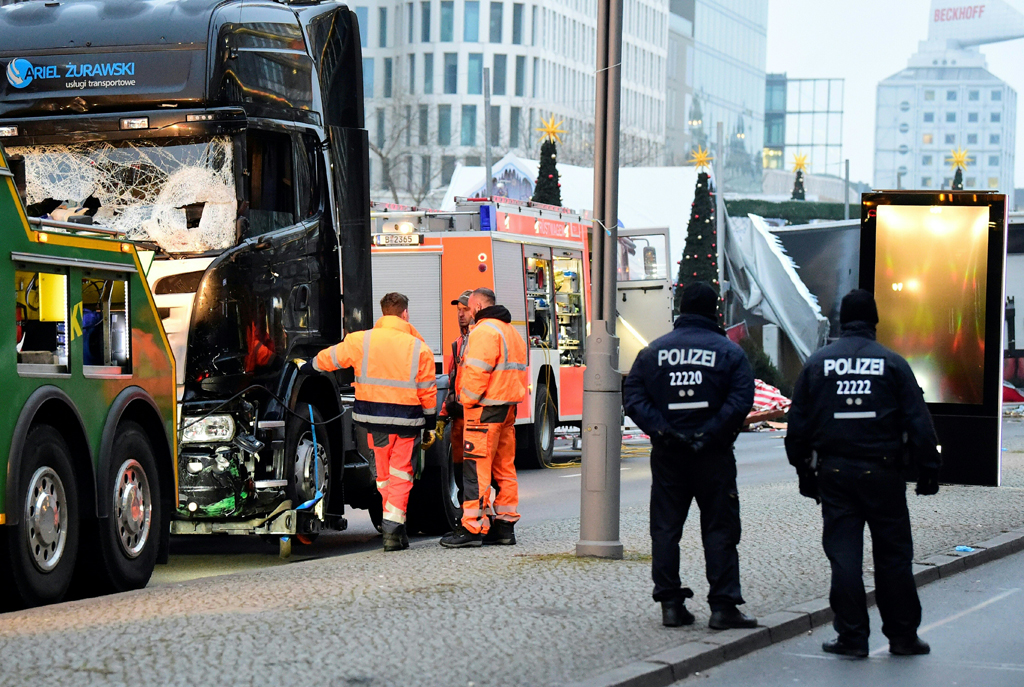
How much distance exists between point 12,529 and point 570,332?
1345 cm

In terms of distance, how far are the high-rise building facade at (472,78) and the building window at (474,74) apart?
0.06 m

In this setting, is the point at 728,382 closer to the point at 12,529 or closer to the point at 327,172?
the point at 12,529

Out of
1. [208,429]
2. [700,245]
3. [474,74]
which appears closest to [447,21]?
[474,74]

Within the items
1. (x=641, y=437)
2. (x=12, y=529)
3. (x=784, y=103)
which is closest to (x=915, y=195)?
(x=12, y=529)

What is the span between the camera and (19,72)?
10180 millimetres

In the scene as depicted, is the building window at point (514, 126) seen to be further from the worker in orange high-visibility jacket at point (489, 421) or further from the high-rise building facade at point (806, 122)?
the worker in orange high-visibility jacket at point (489, 421)

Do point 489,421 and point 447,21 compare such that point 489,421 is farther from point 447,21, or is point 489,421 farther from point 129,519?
point 447,21

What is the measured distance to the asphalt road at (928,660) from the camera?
22.8 ft

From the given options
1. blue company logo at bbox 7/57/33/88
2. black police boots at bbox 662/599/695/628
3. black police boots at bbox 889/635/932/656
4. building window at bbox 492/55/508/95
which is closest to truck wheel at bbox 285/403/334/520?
blue company logo at bbox 7/57/33/88

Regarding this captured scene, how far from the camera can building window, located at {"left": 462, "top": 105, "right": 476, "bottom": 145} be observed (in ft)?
308

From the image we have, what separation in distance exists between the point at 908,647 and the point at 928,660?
118mm

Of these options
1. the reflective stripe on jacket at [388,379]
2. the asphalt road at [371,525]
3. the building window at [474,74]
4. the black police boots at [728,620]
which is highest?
the building window at [474,74]

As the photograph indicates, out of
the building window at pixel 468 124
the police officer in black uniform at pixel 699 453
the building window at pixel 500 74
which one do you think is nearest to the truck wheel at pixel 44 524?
the police officer in black uniform at pixel 699 453

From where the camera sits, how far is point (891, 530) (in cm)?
742
